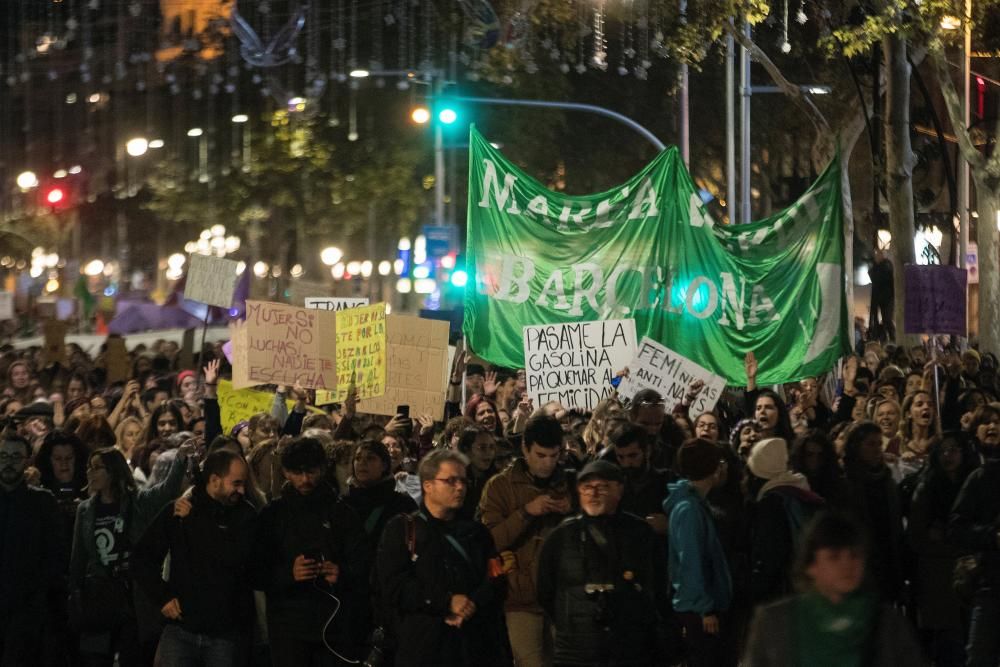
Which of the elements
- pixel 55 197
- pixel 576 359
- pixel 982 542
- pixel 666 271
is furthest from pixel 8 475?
pixel 55 197

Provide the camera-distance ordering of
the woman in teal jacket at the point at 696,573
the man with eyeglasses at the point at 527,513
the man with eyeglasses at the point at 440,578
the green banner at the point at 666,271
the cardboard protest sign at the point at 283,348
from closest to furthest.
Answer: the man with eyeglasses at the point at 440,578
the man with eyeglasses at the point at 527,513
the woman in teal jacket at the point at 696,573
the cardboard protest sign at the point at 283,348
the green banner at the point at 666,271

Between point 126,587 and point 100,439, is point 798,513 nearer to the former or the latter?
point 126,587

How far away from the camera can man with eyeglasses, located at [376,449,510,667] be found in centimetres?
748

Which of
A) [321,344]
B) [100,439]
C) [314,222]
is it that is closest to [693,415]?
[321,344]

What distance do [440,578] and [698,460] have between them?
185 centimetres

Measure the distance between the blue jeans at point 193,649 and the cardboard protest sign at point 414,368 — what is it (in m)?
5.10

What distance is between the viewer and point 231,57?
52.3 metres

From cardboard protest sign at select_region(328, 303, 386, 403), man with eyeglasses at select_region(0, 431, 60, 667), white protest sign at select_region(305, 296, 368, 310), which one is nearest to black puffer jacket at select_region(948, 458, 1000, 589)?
man with eyeglasses at select_region(0, 431, 60, 667)

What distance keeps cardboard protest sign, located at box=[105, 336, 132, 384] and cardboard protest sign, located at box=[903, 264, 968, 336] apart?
817 cm

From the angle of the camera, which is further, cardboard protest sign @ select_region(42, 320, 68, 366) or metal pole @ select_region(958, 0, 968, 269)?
cardboard protest sign @ select_region(42, 320, 68, 366)

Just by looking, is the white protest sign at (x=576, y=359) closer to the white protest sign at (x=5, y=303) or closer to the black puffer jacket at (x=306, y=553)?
the black puffer jacket at (x=306, y=553)

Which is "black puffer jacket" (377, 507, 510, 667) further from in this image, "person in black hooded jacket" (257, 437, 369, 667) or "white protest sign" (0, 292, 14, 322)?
"white protest sign" (0, 292, 14, 322)

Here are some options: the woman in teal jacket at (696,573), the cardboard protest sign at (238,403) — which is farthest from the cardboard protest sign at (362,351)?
the woman in teal jacket at (696,573)

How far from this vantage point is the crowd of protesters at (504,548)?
7504 mm
